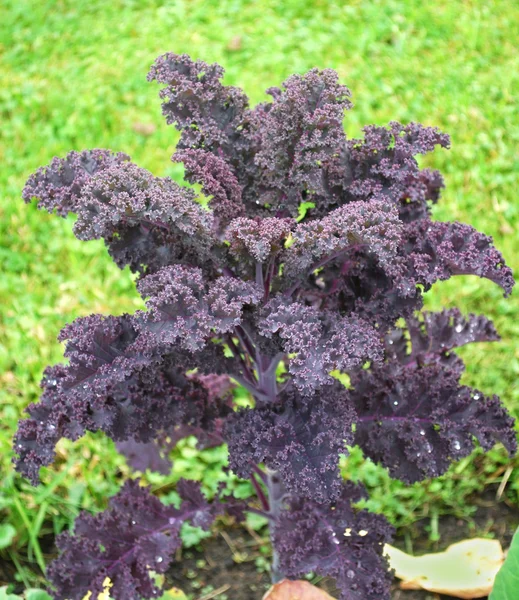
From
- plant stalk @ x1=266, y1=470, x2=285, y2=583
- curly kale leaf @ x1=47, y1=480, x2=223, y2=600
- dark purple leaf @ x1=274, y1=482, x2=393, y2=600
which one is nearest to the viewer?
dark purple leaf @ x1=274, y1=482, x2=393, y2=600

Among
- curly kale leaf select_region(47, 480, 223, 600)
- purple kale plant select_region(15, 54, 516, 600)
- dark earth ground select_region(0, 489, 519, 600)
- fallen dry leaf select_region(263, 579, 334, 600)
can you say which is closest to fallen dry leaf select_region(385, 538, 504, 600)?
dark earth ground select_region(0, 489, 519, 600)

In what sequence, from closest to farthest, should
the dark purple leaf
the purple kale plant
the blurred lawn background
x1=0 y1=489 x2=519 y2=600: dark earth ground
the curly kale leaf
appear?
the purple kale plant, the dark purple leaf, the curly kale leaf, x1=0 y1=489 x2=519 y2=600: dark earth ground, the blurred lawn background

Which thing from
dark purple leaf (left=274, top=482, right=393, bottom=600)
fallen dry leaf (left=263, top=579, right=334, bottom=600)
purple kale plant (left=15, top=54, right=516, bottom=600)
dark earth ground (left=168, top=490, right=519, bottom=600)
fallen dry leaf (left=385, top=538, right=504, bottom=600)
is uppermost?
purple kale plant (left=15, top=54, right=516, bottom=600)

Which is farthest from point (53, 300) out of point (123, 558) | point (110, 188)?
point (110, 188)

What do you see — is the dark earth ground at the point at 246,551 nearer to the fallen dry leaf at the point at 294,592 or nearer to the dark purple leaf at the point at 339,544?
the fallen dry leaf at the point at 294,592

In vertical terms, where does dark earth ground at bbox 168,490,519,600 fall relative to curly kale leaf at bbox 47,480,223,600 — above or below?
below

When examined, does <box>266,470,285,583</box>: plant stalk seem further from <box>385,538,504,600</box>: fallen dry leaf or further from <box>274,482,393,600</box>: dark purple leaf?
<box>385,538,504,600</box>: fallen dry leaf

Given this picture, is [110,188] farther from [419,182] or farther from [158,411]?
[419,182]

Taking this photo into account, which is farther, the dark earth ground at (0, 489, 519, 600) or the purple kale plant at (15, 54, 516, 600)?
the dark earth ground at (0, 489, 519, 600)
